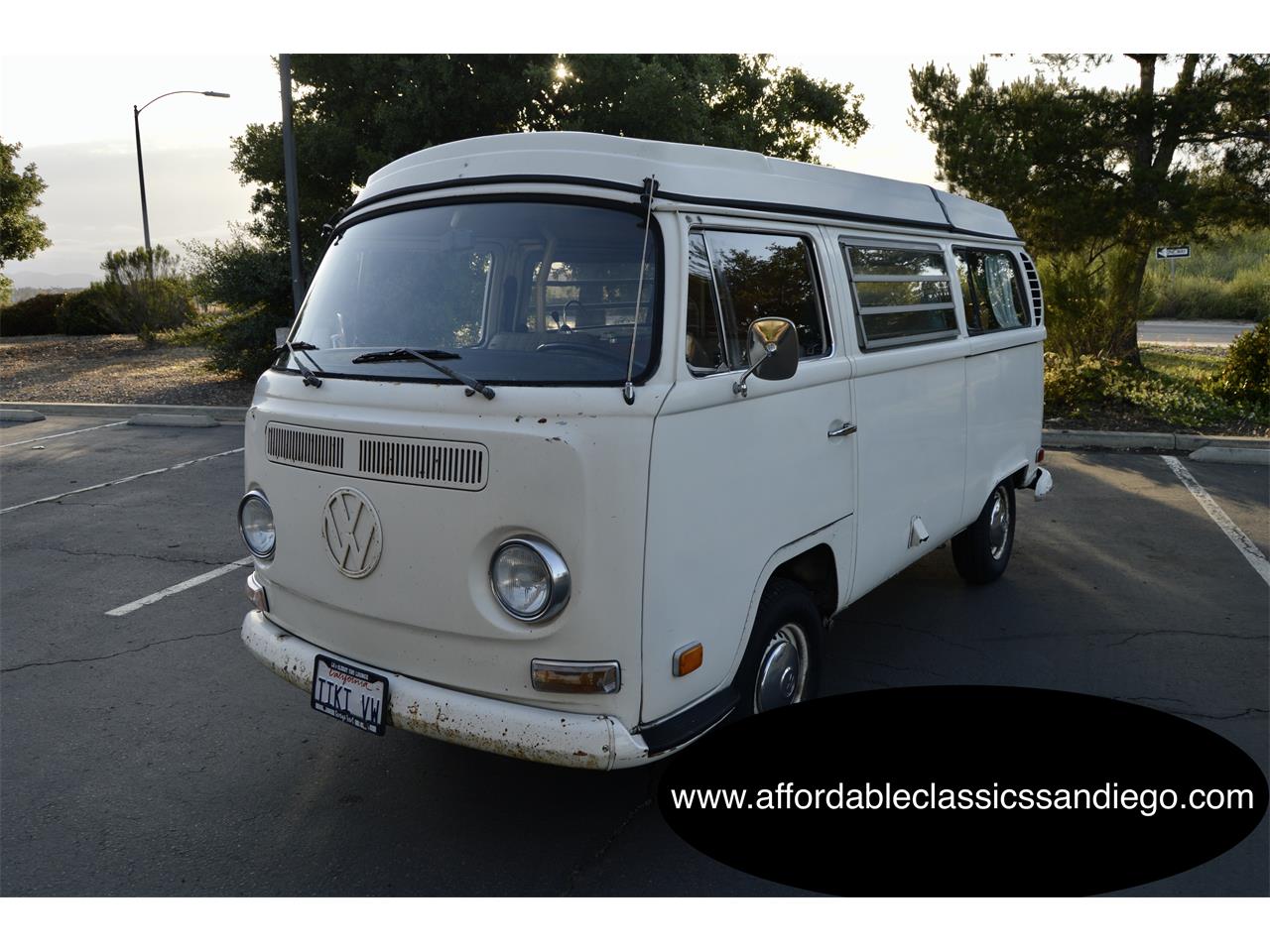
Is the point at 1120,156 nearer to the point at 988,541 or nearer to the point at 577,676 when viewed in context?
the point at 988,541

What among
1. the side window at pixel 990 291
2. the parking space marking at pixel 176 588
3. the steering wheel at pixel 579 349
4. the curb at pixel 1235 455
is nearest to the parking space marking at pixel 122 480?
the parking space marking at pixel 176 588

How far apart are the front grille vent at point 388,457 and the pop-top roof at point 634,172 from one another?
1003 millimetres

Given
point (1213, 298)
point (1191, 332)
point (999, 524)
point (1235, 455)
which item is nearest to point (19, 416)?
point (999, 524)

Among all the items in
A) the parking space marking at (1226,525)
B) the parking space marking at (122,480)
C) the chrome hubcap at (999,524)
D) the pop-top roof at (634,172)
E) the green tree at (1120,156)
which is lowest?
the parking space marking at (122,480)

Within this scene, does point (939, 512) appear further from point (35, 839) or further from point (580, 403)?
point (35, 839)

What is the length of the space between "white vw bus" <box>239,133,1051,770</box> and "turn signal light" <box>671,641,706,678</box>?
10mm

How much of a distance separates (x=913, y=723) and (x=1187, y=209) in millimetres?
11191

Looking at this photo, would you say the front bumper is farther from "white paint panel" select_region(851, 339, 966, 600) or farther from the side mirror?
"white paint panel" select_region(851, 339, 966, 600)

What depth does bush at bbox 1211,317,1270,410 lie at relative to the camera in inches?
473

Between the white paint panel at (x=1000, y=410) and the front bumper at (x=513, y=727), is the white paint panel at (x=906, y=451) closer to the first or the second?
the white paint panel at (x=1000, y=410)

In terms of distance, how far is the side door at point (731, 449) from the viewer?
3.05 m

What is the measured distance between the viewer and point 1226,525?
7.57 meters

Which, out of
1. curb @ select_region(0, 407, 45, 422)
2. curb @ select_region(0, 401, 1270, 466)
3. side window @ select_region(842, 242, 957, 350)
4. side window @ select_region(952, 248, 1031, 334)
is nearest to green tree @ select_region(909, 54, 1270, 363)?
curb @ select_region(0, 401, 1270, 466)

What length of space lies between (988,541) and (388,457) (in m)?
4.16
